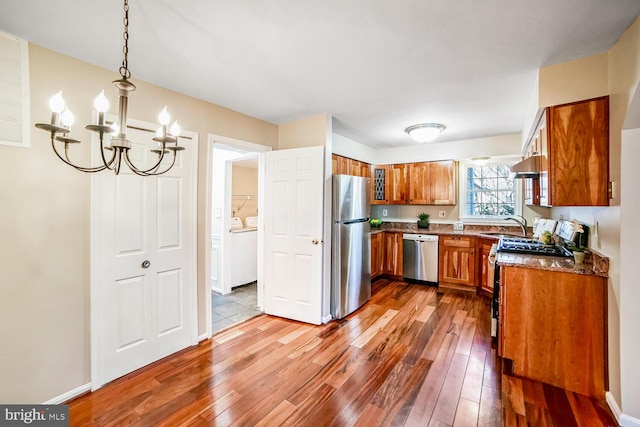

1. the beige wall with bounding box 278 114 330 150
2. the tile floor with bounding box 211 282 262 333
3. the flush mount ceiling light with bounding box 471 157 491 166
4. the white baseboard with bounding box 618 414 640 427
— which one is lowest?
the tile floor with bounding box 211 282 262 333

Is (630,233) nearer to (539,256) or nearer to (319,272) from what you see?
(539,256)

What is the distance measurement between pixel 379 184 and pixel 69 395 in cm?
491

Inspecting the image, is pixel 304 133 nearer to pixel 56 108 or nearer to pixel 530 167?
pixel 530 167

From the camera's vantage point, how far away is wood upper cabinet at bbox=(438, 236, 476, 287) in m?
4.30

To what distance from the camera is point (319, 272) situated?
10.5ft

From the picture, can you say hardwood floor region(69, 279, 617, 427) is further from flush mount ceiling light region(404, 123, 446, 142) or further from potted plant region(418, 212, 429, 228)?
flush mount ceiling light region(404, 123, 446, 142)

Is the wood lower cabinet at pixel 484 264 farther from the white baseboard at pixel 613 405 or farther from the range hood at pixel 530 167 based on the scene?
the white baseboard at pixel 613 405

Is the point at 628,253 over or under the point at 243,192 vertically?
under

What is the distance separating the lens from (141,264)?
2396 millimetres

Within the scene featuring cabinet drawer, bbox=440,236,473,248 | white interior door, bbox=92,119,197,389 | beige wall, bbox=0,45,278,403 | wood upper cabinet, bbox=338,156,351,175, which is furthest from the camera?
cabinet drawer, bbox=440,236,473,248

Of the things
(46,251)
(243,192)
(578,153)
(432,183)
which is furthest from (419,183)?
(46,251)

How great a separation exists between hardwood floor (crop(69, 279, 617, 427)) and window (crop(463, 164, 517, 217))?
2.33 m

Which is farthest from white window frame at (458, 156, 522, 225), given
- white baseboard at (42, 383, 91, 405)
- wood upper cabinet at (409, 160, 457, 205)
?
white baseboard at (42, 383, 91, 405)

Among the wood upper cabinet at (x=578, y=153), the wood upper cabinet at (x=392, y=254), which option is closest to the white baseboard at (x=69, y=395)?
the wood upper cabinet at (x=578, y=153)
